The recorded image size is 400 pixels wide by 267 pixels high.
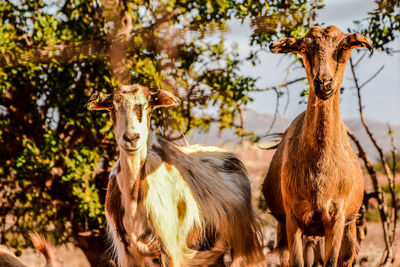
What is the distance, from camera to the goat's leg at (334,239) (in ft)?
14.2

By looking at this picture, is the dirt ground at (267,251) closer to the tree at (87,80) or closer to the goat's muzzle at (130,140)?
the tree at (87,80)

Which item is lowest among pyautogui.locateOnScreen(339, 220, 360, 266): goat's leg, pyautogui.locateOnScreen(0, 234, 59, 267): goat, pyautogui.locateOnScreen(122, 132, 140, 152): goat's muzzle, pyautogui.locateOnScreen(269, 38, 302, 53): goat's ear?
pyautogui.locateOnScreen(0, 234, 59, 267): goat

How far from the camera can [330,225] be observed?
4371 millimetres

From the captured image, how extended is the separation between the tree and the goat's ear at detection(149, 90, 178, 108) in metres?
2.10

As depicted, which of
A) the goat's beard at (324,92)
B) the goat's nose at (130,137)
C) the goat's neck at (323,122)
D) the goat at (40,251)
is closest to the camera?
the goat's beard at (324,92)

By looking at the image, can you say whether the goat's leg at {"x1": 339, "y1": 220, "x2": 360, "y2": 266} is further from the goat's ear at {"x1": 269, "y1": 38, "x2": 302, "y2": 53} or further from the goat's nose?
the goat's nose

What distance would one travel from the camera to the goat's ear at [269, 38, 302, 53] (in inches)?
169

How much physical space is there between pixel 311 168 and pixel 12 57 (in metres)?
4.37

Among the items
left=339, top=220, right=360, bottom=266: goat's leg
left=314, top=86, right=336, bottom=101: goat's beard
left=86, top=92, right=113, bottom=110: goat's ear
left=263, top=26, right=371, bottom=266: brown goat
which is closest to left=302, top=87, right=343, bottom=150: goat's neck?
left=263, top=26, right=371, bottom=266: brown goat

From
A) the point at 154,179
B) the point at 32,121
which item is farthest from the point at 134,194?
the point at 32,121

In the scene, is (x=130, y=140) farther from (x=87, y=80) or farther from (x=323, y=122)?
(x=87, y=80)

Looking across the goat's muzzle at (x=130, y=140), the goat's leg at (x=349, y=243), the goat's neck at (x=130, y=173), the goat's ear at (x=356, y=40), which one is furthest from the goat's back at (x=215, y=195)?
the goat's ear at (x=356, y=40)

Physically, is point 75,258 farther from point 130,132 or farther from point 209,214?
point 130,132

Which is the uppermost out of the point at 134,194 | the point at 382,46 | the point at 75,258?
the point at 382,46
